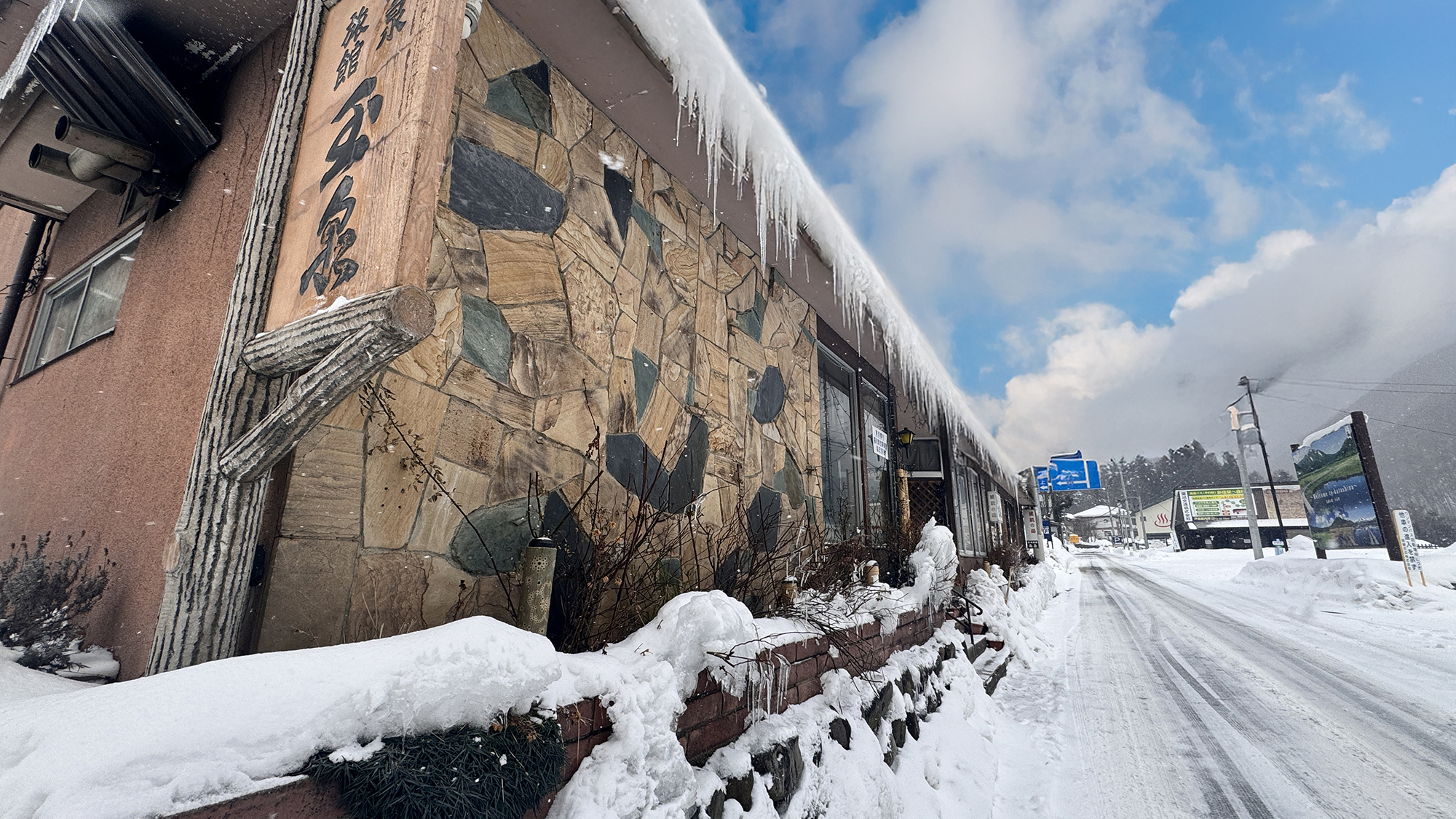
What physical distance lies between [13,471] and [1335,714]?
9044 millimetres

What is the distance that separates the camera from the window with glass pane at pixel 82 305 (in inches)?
135

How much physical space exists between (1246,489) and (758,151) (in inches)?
1021

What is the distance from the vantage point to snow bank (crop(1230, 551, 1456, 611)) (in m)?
10.1

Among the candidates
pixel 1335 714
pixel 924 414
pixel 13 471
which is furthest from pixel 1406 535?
pixel 13 471

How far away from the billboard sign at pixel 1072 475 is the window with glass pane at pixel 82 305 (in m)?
→ 25.7

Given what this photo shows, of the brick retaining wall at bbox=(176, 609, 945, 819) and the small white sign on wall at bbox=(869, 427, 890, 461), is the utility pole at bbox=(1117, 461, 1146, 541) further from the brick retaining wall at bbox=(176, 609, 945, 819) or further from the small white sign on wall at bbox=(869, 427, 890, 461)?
the brick retaining wall at bbox=(176, 609, 945, 819)

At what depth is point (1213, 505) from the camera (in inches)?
1748

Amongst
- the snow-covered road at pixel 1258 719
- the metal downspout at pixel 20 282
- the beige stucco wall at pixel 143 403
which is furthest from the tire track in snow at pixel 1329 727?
the metal downspout at pixel 20 282

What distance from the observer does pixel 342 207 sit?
1538mm

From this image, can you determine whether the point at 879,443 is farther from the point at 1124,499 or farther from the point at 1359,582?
the point at 1124,499

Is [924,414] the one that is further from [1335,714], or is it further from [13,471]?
[13,471]

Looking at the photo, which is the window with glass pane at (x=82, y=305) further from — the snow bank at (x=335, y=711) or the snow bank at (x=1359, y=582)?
the snow bank at (x=1359, y=582)

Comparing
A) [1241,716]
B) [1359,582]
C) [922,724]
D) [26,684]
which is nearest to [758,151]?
[26,684]

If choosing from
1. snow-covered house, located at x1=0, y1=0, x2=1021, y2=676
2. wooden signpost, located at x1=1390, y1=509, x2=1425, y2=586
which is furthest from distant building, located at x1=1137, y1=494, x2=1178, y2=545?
snow-covered house, located at x1=0, y1=0, x2=1021, y2=676
